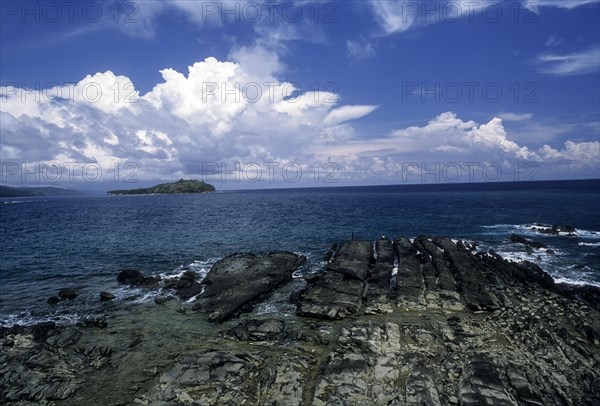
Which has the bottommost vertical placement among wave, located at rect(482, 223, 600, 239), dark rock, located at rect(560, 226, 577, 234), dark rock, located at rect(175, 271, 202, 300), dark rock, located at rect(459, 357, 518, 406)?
dark rock, located at rect(175, 271, 202, 300)

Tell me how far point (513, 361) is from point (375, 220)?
2646 inches

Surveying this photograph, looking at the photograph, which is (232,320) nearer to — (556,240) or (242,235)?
(242,235)

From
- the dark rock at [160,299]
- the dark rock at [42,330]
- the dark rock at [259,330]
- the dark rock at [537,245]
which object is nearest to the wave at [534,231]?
the dark rock at [537,245]

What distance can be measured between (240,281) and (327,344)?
15442 millimetres

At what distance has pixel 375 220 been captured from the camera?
3403 inches

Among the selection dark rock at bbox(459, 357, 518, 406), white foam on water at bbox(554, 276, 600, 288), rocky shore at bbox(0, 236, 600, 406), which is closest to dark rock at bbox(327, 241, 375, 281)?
rocky shore at bbox(0, 236, 600, 406)

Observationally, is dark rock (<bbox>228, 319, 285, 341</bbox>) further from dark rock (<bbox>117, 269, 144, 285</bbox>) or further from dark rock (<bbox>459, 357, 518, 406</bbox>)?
dark rock (<bbox>117, 269, 144, 285</bbox>)

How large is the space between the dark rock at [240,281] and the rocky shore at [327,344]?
0.23 metres

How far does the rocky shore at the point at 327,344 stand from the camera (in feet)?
57.8

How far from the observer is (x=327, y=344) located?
76.2 ft

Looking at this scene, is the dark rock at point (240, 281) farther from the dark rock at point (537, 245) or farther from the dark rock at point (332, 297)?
the dark rock at point (537, 245)

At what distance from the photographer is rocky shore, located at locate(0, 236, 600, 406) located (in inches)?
694

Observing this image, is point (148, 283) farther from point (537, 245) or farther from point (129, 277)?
point (537, 245)

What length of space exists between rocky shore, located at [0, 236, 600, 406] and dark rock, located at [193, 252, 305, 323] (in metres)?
0.23
